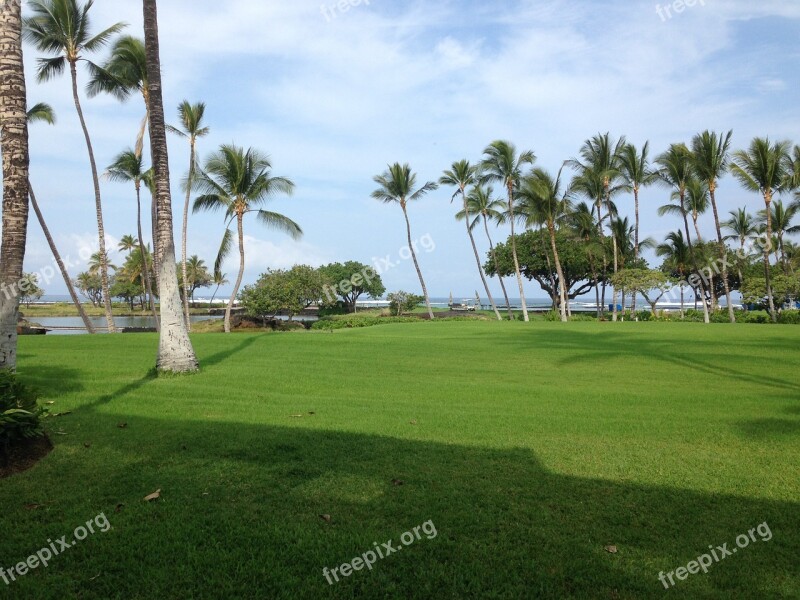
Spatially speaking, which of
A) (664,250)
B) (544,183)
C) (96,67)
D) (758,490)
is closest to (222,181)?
(96,67)

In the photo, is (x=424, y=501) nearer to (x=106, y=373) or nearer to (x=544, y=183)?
(x=106, y=373)

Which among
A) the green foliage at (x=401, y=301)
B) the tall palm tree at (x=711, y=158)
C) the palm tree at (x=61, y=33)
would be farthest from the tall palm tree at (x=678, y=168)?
the palm tree at (x=61, y=33)

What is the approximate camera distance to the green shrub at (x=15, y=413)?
5.16 metres

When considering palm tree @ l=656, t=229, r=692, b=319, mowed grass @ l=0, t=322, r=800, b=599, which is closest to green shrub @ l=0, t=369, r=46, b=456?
mowed grass @ l=0, t=322, r=800, b=599

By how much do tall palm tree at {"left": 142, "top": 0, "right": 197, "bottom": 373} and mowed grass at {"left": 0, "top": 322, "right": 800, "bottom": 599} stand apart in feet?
2.45

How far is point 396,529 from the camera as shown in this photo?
13.1 ft

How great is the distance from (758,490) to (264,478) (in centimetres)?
436

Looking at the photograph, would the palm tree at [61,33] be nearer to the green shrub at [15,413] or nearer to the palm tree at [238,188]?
the palm tree at [238,188]

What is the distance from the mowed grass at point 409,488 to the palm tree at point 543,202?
1132 inches

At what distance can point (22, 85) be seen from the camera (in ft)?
23.2

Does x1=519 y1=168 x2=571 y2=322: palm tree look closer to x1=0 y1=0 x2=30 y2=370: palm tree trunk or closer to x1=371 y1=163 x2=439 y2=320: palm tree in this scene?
x1=371 y1=163 x2=439 y2=320: palm tree

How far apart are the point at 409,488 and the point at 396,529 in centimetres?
78

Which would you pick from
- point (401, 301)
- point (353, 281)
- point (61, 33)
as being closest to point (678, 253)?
point (401, 301)

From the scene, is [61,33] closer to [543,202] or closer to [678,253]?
[543,202]
